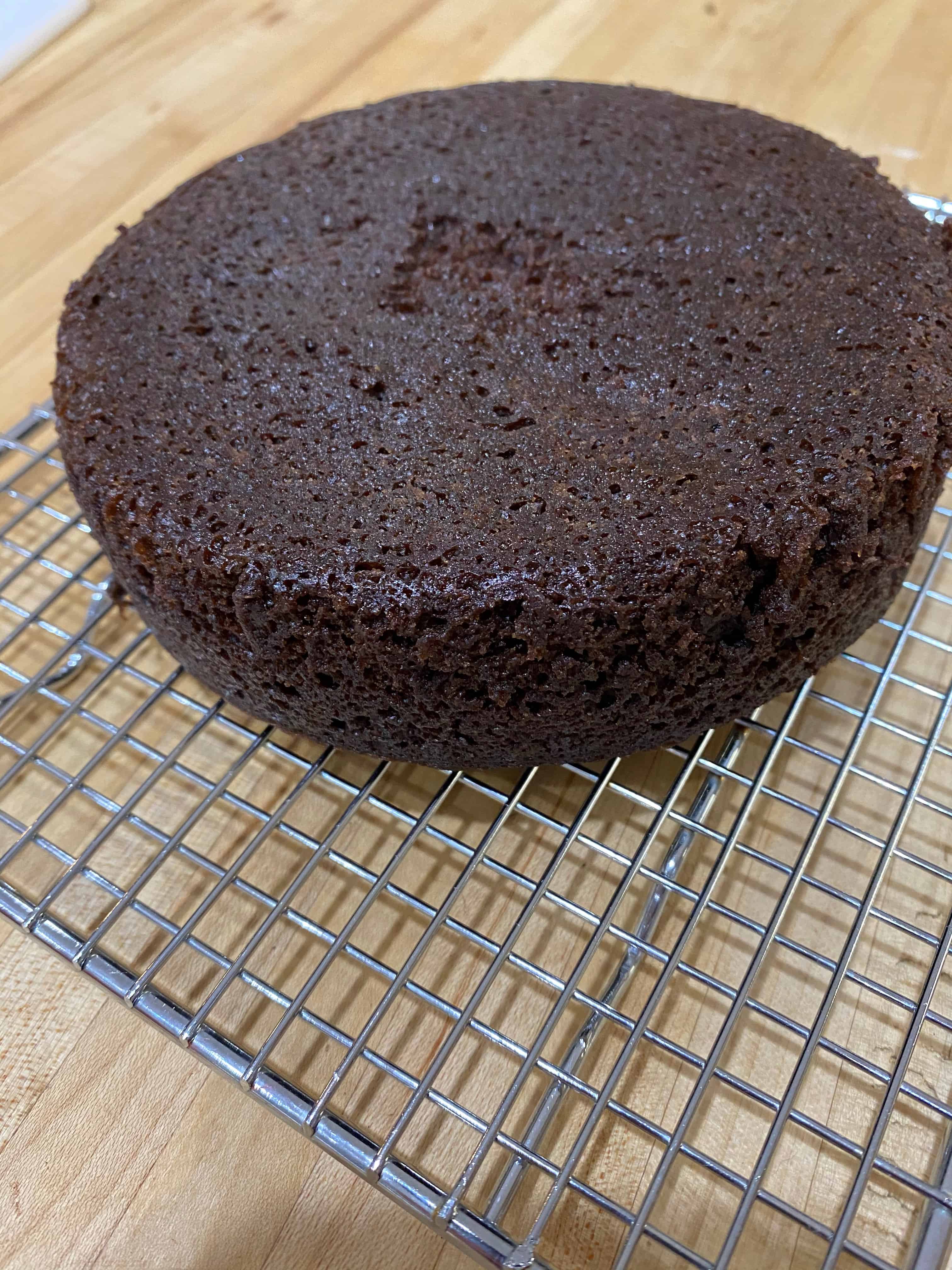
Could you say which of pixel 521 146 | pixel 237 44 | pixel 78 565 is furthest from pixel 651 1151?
pixel 237 44

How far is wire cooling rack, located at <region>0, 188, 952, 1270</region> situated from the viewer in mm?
731

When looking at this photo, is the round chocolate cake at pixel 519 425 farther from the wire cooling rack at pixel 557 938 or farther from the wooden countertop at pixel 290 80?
the wooden countertop at pixel 290 80

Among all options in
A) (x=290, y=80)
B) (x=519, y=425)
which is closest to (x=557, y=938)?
(x=519, y=425)

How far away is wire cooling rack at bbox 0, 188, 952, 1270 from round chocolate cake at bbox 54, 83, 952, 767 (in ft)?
0.38

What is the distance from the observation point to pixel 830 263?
951 millimetres

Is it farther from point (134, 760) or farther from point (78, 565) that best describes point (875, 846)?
point (78, 565)

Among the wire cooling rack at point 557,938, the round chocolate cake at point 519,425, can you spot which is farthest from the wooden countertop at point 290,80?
the round chocolate cake at point 519,425

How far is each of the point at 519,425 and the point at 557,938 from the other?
0.48m

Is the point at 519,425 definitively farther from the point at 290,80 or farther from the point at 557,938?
the point at 290,80

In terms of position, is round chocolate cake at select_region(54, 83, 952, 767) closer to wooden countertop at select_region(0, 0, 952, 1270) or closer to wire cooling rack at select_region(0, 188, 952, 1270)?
wire cooling rack at select_region(0, 188, 952, 1270)

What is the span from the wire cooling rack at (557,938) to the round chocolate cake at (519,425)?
0.38 feet

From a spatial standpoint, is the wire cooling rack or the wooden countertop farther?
the wooden countertop

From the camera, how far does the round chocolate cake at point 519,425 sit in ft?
2.49

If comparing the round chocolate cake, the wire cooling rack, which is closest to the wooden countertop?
the wire cooling rack
